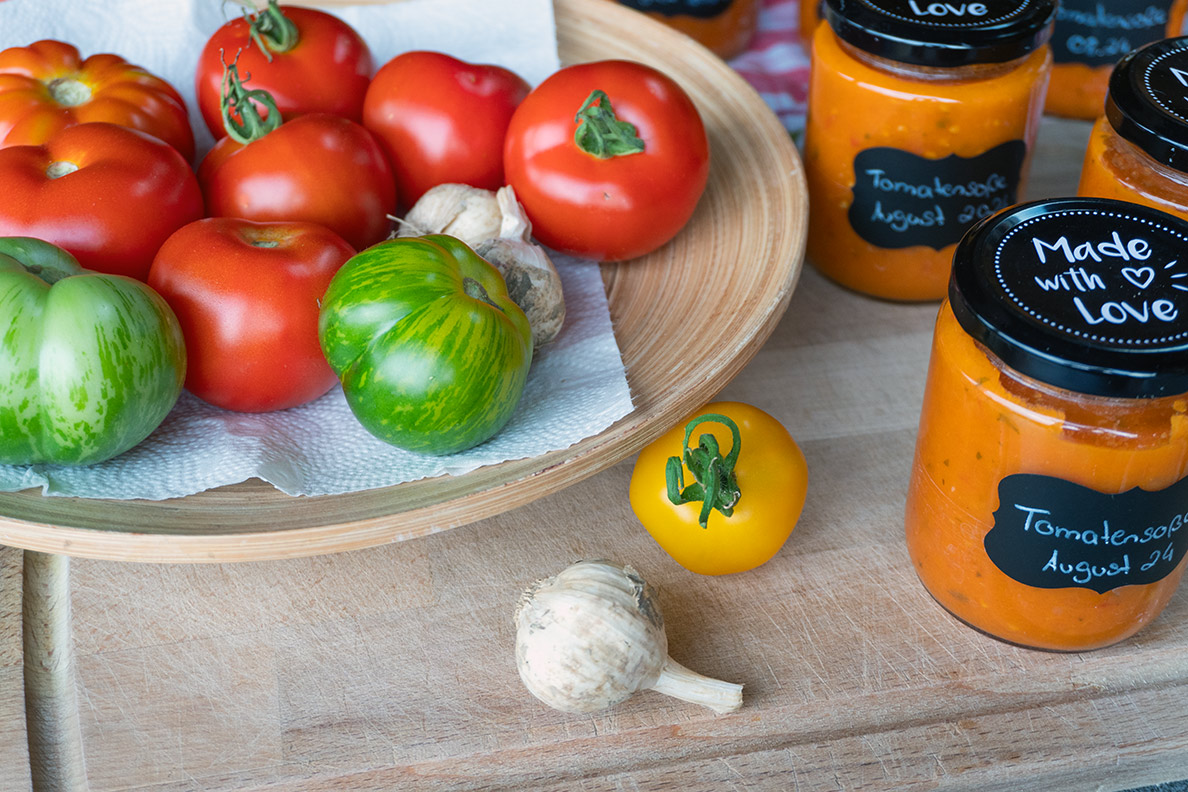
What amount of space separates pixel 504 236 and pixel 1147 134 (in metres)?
0.46

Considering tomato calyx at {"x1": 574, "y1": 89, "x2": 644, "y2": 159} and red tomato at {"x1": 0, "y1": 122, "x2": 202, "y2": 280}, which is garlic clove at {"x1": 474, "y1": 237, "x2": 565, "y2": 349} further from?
red tomato at {"x1": 0, "y1": 122, "x2": 202, "y2": 280}

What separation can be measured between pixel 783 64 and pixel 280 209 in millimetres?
720

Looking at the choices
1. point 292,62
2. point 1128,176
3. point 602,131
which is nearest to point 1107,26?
point 1128,176

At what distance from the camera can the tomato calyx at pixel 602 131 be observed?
31.8 inches

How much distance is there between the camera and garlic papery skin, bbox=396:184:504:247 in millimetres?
826

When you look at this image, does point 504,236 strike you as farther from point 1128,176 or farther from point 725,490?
point 1128,176

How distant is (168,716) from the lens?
63cm

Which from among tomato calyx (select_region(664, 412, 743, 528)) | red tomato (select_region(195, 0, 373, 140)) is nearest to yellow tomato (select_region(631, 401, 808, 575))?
tomato calyx (select_region(664, 412, 743, 528))

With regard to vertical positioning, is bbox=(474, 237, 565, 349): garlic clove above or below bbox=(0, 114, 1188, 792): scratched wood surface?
above

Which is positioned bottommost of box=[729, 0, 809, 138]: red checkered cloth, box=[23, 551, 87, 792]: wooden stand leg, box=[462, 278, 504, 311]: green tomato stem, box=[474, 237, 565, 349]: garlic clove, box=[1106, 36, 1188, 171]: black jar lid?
box=[23, 551, 87, 792]: wooden stand leg

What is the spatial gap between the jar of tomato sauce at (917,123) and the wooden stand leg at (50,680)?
698mm

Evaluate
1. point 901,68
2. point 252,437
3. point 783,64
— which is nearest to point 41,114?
point 252,437

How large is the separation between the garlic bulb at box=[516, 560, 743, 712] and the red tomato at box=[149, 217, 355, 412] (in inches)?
9.7

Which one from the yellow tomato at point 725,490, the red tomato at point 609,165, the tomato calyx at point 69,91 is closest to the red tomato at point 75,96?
the tomato calyx at point 69,91
